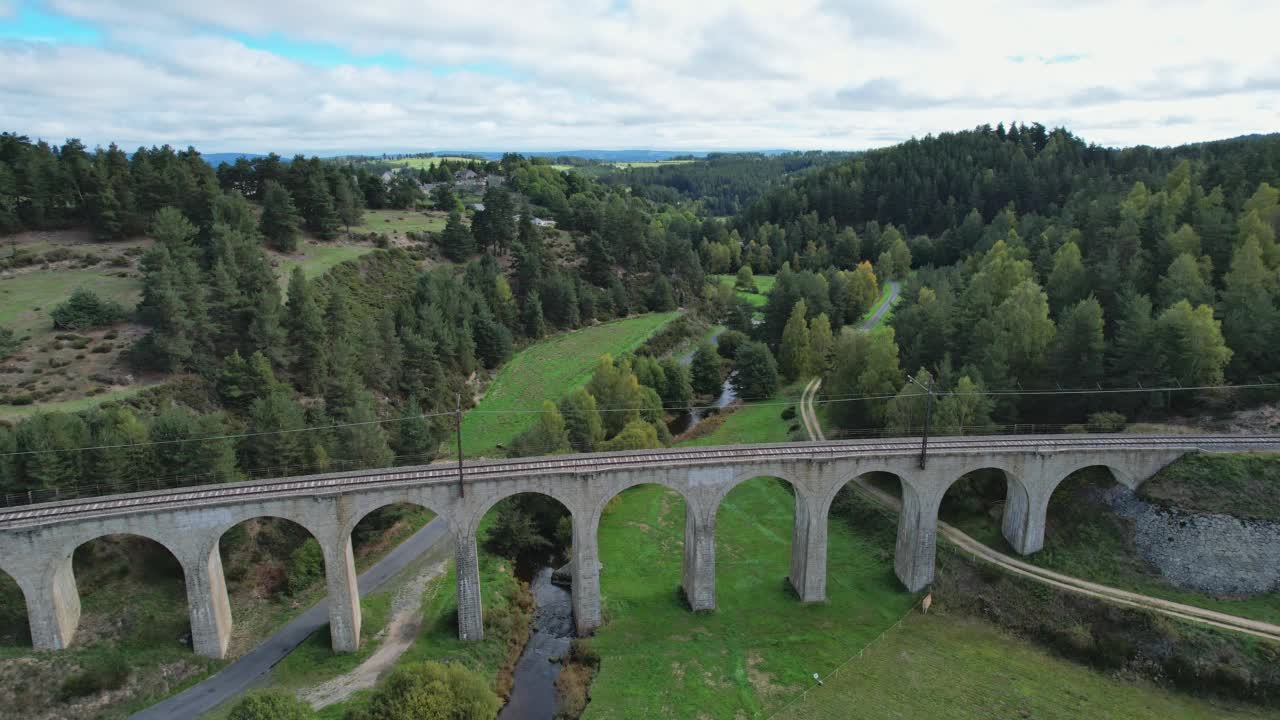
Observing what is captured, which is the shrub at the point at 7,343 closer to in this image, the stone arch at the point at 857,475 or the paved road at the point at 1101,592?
the stone arch at the point at 857,475

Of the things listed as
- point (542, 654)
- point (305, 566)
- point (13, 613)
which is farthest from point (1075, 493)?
point (13, 613)

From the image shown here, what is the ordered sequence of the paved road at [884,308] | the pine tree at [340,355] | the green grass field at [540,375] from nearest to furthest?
the pine tree at [340,355], the green grass field at [540,375], the paved road at [884,308]

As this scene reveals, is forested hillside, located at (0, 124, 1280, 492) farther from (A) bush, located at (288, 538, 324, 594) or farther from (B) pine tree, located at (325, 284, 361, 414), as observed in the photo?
(A) bush, located at (288, 538, 324, 594)

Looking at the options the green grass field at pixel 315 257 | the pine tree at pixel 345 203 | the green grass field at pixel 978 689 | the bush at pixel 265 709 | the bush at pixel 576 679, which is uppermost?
the pine tree at pixel 345 203

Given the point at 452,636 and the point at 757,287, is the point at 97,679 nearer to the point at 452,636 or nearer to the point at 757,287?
the point at 452,636

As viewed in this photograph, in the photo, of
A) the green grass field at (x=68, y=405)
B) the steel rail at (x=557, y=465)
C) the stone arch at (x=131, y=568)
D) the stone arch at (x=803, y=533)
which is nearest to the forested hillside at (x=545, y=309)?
the green grass field at (x=68, y=405)

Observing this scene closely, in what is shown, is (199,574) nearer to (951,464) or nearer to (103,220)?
(951,464)
